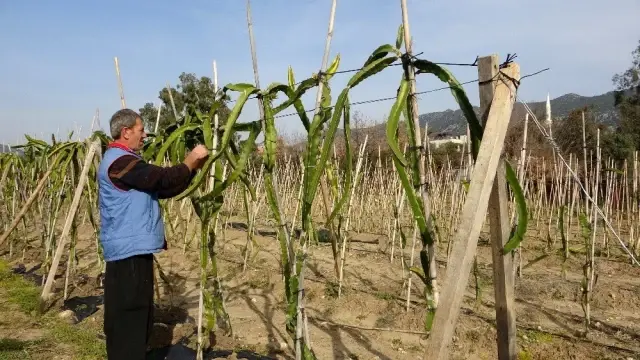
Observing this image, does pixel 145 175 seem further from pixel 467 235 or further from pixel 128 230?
pixel 467 235

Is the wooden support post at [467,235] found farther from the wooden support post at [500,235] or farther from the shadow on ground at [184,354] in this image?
the shadow on ground at [184,354]

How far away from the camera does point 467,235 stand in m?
1.40

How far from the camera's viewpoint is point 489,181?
142cm

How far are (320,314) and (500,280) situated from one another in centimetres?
271

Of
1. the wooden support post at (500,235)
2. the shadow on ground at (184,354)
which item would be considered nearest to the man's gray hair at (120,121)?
the shadow on ground at (184,354)

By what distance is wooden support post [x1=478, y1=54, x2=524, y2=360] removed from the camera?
1501 mm

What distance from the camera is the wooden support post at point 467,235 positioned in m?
1.40

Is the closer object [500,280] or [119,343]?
[500,280]

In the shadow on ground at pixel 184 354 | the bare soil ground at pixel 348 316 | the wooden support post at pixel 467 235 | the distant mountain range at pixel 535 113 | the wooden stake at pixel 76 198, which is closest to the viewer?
the wooden support post at pixel 467 235

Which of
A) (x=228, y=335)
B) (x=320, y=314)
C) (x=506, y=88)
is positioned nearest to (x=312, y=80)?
(x=506, y=88)

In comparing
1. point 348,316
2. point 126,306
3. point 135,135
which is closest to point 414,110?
point 135,135

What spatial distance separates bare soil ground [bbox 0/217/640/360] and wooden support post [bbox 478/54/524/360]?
1203 millimetres

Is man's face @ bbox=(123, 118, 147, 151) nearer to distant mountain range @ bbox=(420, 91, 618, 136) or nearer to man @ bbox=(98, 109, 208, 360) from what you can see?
man @ bbox=(98, 109, 208, 360)

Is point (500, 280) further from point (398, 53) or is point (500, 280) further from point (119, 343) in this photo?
point (119, 343)
